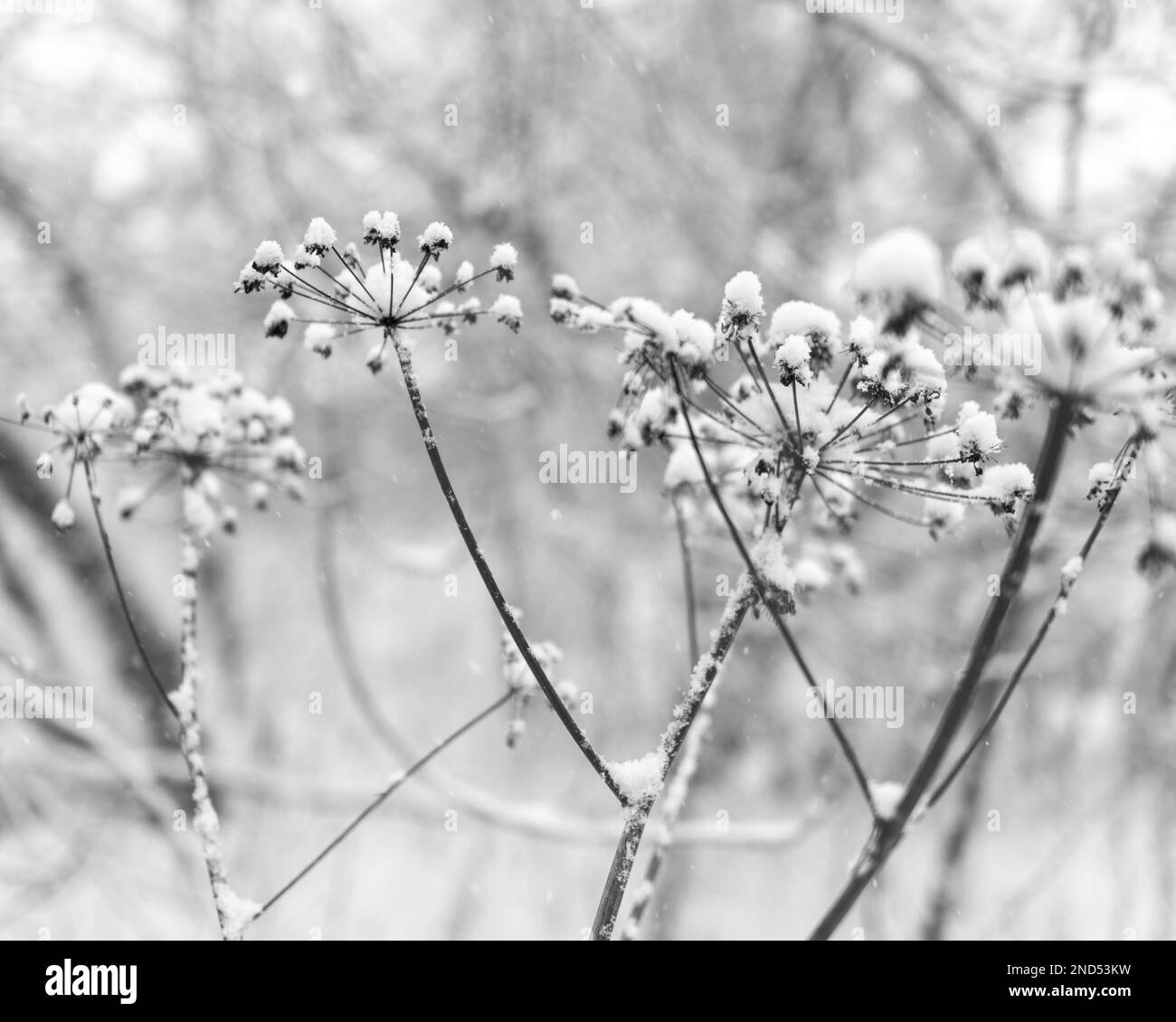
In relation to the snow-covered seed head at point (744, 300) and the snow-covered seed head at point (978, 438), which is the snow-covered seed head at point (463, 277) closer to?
the snow-covered seed head at point (744, 300)

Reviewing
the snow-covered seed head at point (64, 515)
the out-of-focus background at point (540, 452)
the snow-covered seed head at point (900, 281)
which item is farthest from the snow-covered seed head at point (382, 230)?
the out-of-focus background at point (540, 452)

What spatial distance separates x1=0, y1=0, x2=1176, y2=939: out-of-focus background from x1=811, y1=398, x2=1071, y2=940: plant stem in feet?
6.95

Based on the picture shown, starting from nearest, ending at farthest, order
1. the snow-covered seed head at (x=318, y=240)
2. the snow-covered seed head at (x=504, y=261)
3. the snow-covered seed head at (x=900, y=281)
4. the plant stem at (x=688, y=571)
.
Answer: the snow-covered seed head at (x=900, y=281)
the snow-covered seed head at (x=318, y=240)
the snow-covered seed head at (x=504, y=261)
the plant stem at (x=688, y=571)

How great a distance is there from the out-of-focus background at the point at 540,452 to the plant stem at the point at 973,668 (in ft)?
6.95

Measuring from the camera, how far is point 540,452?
663cm

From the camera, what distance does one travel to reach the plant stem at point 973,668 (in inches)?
33.1

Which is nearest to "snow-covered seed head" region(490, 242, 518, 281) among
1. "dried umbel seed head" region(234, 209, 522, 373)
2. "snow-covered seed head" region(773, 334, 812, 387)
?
"dried umbel seed head" region(234, 209, 522, 373)

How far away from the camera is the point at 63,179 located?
5355mm

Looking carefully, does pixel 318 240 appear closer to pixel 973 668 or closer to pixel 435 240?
pixel 435 240

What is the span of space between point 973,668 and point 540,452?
19.2 ft

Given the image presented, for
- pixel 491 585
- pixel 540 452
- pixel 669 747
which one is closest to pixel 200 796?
pixel 491 585

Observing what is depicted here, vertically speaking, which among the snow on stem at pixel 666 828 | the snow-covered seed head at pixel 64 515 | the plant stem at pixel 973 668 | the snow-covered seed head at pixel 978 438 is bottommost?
the snow on stem at pixel 666 828

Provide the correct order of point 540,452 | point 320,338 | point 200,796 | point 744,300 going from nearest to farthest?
point 744,300, point 200,796, point 320,338, point 540,452
